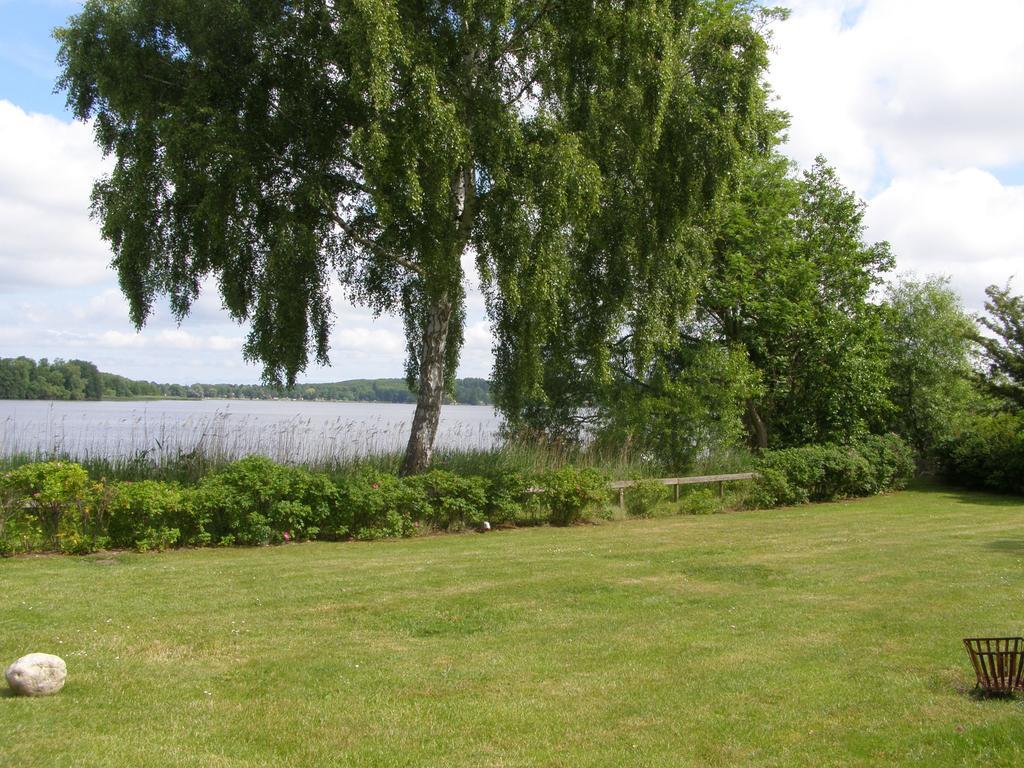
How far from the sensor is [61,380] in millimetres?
37000

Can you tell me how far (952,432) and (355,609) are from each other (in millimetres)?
24056

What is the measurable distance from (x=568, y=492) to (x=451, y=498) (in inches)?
90.0

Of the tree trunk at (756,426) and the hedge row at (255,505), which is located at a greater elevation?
the tree trunk at (756,426)

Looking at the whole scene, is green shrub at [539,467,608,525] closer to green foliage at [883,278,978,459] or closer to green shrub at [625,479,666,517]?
green shrub at [625,479,666,517]

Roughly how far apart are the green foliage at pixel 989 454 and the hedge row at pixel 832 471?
1.77 m

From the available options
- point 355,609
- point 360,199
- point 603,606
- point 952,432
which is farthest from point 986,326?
point 355,609

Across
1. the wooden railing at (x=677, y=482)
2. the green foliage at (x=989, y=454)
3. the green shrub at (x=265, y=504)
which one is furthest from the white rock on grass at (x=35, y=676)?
the green foliage at (x=989, y=454)

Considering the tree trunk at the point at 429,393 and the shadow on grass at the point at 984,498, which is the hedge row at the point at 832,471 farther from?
the tree trunk at the point at 429,393

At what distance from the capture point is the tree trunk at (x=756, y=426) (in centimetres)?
2500

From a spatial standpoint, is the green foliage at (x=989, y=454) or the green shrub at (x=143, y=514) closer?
the green shrub at (x=143, y=514)

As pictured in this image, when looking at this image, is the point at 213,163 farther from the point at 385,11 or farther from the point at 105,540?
the point at 105,540

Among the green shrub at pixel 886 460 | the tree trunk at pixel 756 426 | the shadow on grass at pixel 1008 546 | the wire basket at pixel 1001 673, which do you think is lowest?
the shadow on grass at pixel 1008 546

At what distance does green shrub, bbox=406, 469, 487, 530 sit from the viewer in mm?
13844

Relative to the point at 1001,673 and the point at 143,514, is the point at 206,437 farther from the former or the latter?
the point at 1001,673
